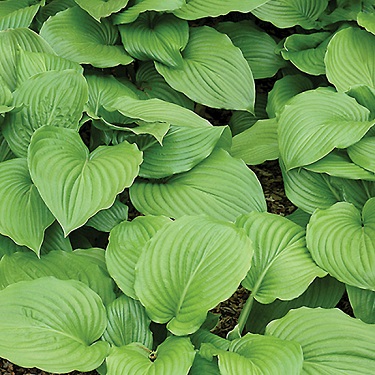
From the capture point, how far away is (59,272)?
182cm

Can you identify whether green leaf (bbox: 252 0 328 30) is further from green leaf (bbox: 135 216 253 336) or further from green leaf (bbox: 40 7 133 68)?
green leaf (bbox: 135 216 253 336)

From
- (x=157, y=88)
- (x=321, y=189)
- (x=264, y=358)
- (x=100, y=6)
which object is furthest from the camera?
(x=157, y=88)

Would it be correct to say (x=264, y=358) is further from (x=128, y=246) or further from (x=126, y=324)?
(x=128, y=246)

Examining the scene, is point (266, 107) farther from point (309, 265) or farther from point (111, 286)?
point (111, 286)

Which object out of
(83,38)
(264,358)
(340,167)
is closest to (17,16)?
(83,38)

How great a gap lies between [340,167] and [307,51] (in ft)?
2.25

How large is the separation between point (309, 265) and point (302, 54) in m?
1.00

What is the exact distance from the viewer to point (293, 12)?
258cm

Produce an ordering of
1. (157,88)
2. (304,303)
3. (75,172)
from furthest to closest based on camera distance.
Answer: (157,88), (304,303), (75,172)

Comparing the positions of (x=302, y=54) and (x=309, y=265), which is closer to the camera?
(x=309, y=265)

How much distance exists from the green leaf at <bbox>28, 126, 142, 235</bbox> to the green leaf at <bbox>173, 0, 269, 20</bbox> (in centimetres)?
68

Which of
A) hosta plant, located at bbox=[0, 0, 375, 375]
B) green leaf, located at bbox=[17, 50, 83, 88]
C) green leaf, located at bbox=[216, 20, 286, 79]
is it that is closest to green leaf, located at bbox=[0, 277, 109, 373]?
hosta plant, located at bbox=[0, 0, 375, 375]

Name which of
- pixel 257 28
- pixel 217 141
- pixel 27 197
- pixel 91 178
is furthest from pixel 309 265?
pixel 257 28

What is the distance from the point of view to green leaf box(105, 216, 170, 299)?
175cm
